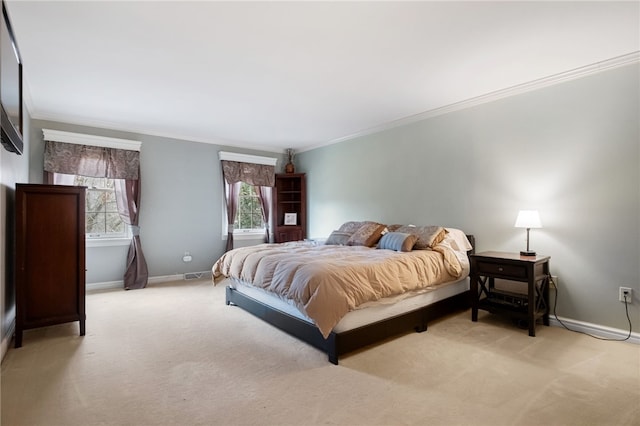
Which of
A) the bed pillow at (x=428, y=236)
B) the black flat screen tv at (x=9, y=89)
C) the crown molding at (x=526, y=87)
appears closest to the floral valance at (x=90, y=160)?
the black flat screen tv at (x=9, y=89)

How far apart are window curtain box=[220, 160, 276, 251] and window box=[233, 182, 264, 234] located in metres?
0.21

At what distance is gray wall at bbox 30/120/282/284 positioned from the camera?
4.71 meters

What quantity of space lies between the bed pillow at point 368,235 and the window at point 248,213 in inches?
100

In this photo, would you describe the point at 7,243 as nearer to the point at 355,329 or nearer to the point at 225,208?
the point at 355,329

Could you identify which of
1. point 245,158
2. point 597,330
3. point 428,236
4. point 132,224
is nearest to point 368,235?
point 428,236

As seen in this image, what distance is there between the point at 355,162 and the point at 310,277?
3212mm

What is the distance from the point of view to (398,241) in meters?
3.60

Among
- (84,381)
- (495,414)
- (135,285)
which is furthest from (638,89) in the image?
(135,285)

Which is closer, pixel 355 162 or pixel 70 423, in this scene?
pixel 70 423

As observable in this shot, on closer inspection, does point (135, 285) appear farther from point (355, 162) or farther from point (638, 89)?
point (638, 89)

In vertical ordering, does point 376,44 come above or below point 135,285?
above

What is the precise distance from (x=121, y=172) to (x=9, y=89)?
2.85 metres

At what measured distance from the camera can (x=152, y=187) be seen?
503cm

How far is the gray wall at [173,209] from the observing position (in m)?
4.71
